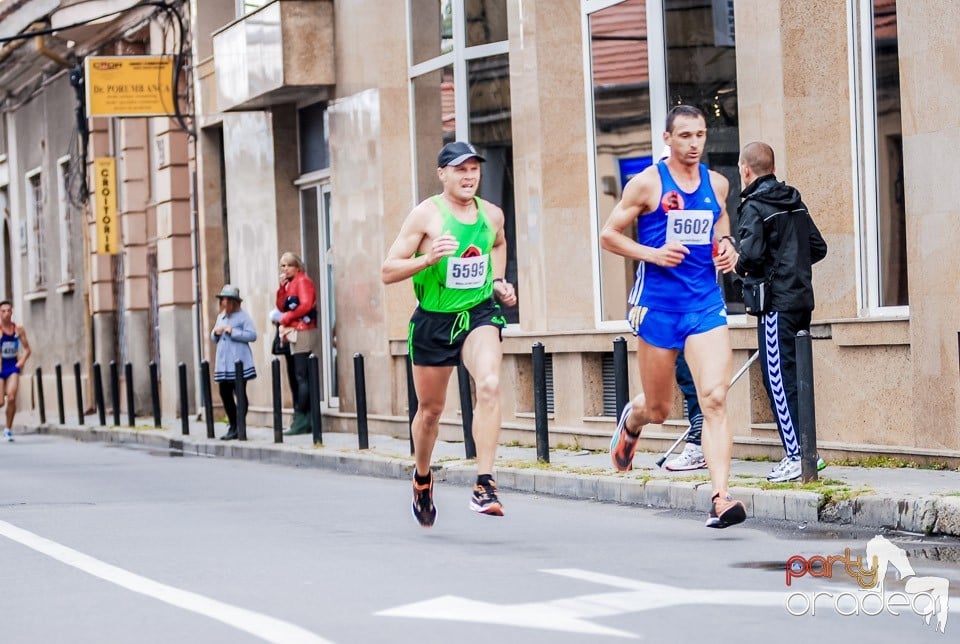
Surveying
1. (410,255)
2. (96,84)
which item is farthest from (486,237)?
(96,84)

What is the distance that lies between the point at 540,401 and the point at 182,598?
20.7 ft

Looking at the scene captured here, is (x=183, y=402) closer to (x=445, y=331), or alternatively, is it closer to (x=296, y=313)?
(x=296, y=313)

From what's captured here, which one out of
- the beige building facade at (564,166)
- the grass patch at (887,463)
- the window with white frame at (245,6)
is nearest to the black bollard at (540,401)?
the beige building facade at (564,166)

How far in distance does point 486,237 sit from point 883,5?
14.2 feet

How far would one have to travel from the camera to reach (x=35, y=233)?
3466 centimetres

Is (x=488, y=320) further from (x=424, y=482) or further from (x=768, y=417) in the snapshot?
(x=768, y=417)

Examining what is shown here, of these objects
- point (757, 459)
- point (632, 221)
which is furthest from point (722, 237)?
point (757, 459)

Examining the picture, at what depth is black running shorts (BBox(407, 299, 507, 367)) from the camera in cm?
925

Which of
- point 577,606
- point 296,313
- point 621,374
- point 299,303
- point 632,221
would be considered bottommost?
point 577,606

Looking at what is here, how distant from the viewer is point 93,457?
713 inches

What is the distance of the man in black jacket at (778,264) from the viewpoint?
1107cm

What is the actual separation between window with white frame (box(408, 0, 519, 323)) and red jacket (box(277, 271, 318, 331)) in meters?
1.50

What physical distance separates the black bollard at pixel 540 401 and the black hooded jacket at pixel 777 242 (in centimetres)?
225

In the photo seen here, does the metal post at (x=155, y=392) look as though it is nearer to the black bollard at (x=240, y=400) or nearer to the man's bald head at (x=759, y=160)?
the black bollard at (x=240, y=400)
